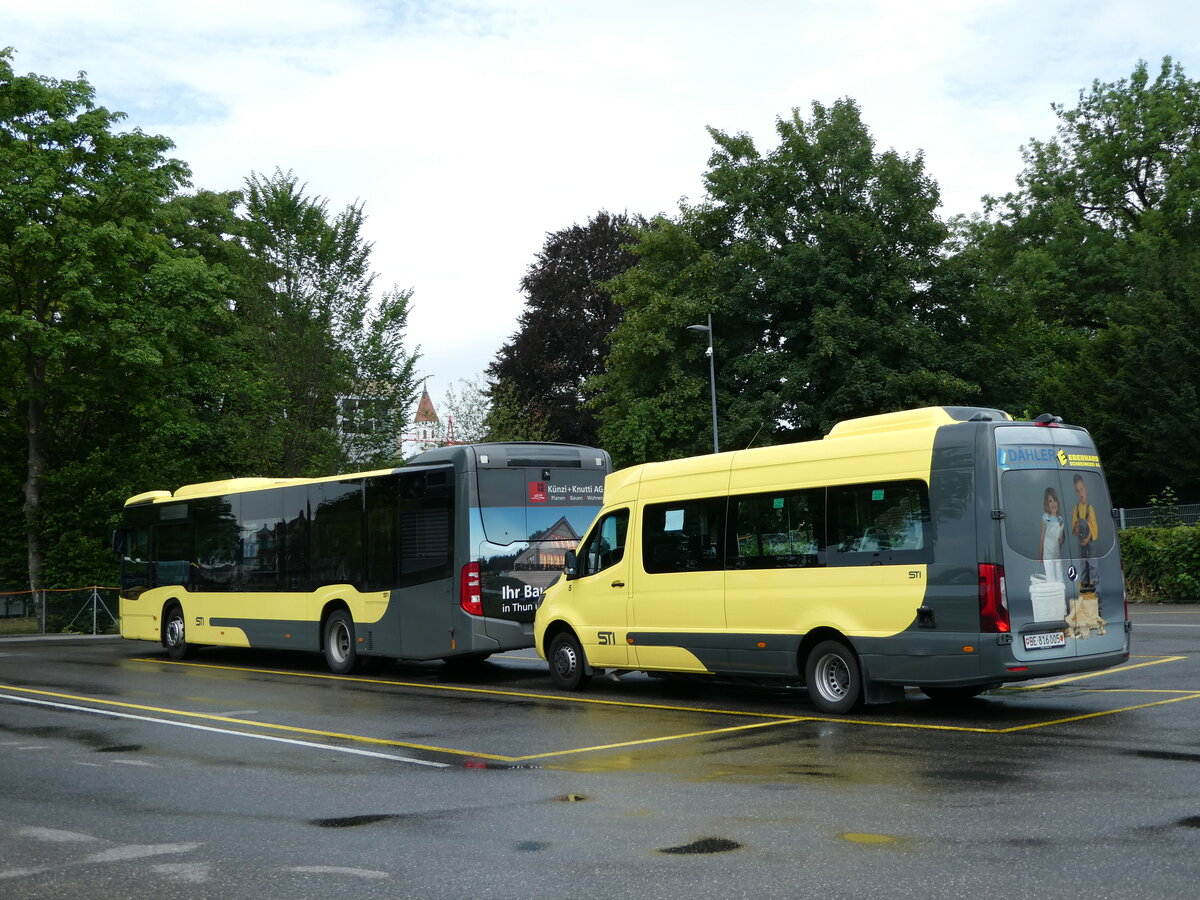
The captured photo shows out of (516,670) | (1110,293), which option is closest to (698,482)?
(516,670)

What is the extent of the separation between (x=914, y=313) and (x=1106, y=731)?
110ft

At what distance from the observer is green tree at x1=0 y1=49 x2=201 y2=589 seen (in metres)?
33.3

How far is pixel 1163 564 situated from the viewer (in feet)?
91.0

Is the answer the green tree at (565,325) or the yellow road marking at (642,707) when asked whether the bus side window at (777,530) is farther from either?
the green tree at (565,325)

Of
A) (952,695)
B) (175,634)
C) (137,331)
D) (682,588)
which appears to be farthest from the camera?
(137,331)

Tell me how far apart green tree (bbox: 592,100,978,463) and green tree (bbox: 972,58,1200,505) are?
4.69m

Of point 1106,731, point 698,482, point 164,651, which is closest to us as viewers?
point 1106,731

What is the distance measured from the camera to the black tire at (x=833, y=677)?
12.1m

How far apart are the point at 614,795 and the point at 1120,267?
47.8 m

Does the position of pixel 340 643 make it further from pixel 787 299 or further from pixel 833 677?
pixel 787 299

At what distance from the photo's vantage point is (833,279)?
41250mm

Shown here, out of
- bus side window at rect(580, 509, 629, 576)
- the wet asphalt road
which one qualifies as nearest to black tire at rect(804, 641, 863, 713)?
the wet asphalt road

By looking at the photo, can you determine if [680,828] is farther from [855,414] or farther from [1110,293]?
[1110,293]

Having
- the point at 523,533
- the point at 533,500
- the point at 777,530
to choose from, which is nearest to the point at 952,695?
the point at 777,530
